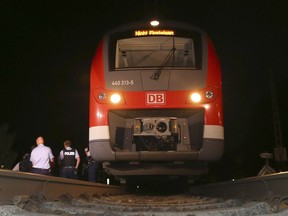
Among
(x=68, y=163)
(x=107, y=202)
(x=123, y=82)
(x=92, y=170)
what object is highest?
(x=123, y=82)

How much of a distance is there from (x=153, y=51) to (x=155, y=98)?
107 cm

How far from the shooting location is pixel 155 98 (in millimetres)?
7250

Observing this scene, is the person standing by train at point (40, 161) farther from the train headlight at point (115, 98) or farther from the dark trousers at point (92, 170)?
the dark trousers at point (92, 170)

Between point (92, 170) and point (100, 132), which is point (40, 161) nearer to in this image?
point (100, 132)

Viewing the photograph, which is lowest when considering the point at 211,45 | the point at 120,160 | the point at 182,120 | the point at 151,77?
the point at 120,160

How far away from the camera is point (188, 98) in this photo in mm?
7227

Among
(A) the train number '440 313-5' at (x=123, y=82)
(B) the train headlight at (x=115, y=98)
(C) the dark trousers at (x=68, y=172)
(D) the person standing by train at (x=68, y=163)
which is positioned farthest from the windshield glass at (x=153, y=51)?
(C) the dark trousers at (x=68, y=172)

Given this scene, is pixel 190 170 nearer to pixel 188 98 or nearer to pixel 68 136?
pixel 188 98

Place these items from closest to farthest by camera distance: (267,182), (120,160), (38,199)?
(38,199) < (267,182) < (120,160)

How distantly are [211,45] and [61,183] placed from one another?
358cm

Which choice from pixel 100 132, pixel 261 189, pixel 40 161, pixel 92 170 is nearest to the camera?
pixel 261 189

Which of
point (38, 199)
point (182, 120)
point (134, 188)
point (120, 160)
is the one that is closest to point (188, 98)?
point (182, 120)

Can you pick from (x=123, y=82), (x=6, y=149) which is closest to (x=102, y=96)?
(x=123, y=82)

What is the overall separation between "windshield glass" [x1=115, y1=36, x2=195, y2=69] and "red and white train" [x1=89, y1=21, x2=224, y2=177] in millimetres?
36
